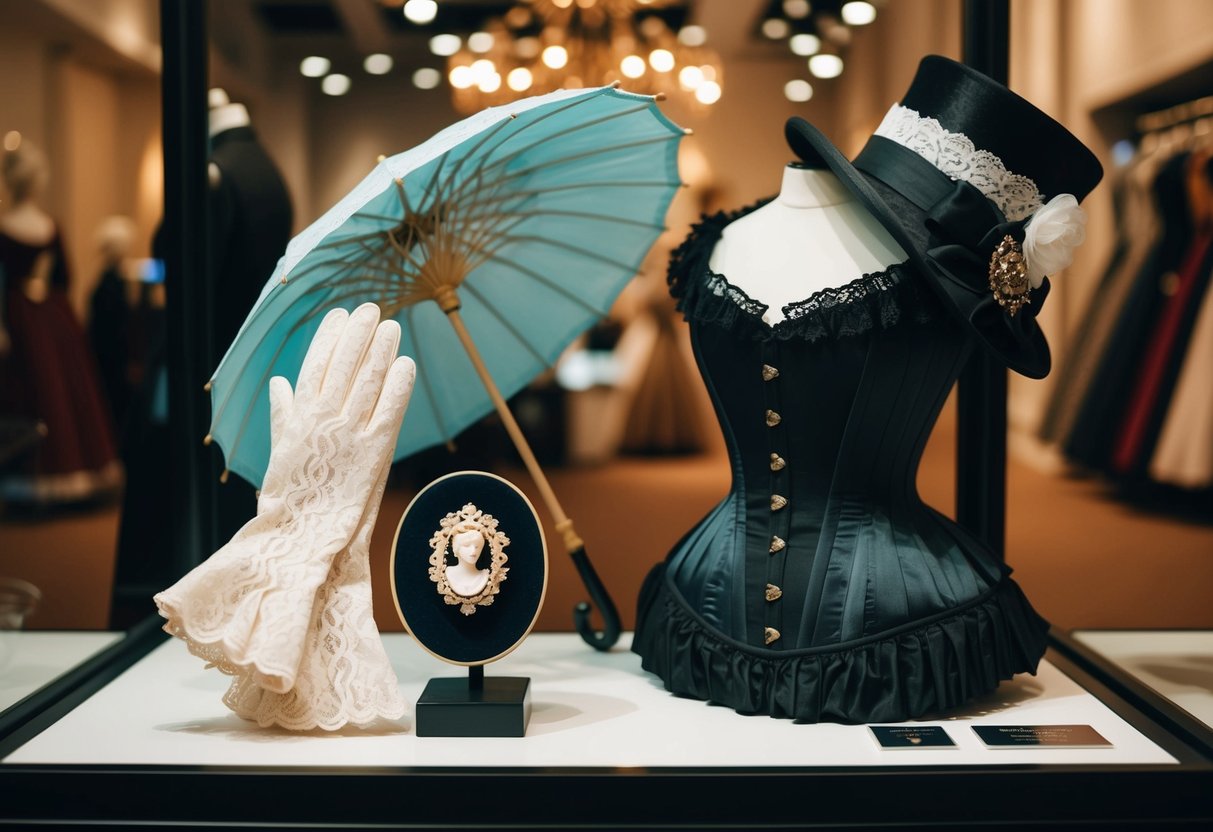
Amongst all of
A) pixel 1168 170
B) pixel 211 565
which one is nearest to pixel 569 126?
pixel 211 565

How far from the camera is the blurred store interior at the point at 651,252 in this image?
98.6 inches

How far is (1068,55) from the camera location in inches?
103

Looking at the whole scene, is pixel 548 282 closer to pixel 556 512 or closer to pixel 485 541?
pixel 556 512

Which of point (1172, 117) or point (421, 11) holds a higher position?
point (421, 11)

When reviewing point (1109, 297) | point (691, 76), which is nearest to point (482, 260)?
point (691, 76)

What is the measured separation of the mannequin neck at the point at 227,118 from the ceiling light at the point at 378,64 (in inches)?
11.4

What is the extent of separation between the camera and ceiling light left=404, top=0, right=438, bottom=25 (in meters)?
2.50

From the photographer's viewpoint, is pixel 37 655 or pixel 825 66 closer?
pixel 37 655

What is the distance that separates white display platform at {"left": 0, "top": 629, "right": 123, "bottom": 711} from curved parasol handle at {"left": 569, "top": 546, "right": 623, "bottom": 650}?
100 centimetres

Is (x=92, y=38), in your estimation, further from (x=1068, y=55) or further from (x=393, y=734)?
(x=1068, y=55)

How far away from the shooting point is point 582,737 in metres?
1.74

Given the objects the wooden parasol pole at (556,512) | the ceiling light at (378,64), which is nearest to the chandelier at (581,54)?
the ceiling light at (378,64)

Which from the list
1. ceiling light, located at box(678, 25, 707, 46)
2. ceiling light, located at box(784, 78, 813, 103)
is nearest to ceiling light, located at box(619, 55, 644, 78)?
ceiling light, located at box(678, 25, 707, 46)

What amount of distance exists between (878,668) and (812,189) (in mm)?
791
